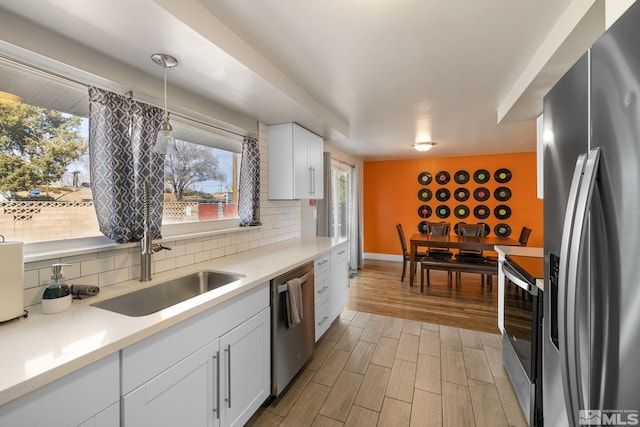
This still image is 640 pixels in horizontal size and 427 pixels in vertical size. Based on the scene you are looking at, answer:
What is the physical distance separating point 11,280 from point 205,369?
0.84 metres

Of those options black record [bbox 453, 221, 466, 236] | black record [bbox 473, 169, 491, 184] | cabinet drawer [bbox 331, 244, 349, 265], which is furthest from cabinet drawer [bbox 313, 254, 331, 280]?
black record [bbox 473, 169, 491, 184]


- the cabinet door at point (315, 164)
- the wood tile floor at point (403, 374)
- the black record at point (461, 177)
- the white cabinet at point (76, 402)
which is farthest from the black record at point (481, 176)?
the white cabinet at point (76, 402)

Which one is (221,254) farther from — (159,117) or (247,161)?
(159,117)

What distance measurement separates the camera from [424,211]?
6.11m

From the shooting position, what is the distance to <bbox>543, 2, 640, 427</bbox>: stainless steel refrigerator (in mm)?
536

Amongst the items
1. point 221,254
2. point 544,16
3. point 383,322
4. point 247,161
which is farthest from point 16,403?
point 383,322

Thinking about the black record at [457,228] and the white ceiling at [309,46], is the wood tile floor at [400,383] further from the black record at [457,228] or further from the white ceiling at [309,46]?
the black record at [457,228]

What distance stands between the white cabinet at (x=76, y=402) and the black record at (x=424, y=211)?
5963 millimetres

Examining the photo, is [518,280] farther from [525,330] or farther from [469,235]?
[469,235]

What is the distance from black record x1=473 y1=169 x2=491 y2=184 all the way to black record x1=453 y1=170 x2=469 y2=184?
0.48 ft

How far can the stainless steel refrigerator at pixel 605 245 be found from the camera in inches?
21.1

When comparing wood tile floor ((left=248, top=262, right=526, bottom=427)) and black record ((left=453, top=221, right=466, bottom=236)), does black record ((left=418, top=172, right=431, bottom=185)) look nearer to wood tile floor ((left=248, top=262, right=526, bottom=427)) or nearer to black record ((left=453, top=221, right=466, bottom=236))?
black record ((left=453, top=221, right=466, bottom=236))

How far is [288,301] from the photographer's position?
1922 mm

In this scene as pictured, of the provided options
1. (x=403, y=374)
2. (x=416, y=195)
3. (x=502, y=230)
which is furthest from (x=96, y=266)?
(x=502, y=230)
